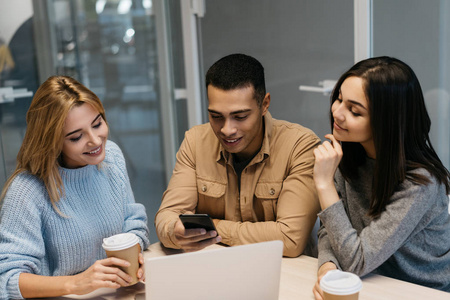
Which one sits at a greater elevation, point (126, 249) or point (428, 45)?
point (428, 45)

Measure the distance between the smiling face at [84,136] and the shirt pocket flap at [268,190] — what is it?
Result: 60 centimetres

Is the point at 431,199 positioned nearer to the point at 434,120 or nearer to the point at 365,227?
the point at 365,227

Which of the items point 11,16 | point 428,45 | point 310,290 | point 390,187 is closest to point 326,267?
point 310,290

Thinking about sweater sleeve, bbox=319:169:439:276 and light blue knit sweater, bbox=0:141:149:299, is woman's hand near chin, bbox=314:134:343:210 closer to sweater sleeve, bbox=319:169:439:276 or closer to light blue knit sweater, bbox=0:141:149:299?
sweater sleeve, bbox=319:169:439:276

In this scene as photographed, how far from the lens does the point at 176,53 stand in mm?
3781

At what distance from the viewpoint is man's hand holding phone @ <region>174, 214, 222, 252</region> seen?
5.22 feet

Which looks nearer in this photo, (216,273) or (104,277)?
(216,273)

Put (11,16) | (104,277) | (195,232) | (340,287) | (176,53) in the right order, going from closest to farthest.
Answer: (340,287)
(104,277)
(195,232)
(11,16)
(176,53)

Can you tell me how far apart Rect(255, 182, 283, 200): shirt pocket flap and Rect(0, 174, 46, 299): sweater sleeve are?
2.55 feet

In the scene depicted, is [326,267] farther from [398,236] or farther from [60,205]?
[60,205]

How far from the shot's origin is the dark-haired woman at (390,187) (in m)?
1.56

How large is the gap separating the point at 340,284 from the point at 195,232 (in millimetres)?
558

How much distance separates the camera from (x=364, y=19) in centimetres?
267

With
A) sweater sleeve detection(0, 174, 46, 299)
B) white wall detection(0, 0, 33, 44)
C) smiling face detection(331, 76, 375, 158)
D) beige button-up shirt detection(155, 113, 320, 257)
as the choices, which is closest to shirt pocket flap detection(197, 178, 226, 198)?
beige button-up shirt detection(155, 113, 320, 257)
